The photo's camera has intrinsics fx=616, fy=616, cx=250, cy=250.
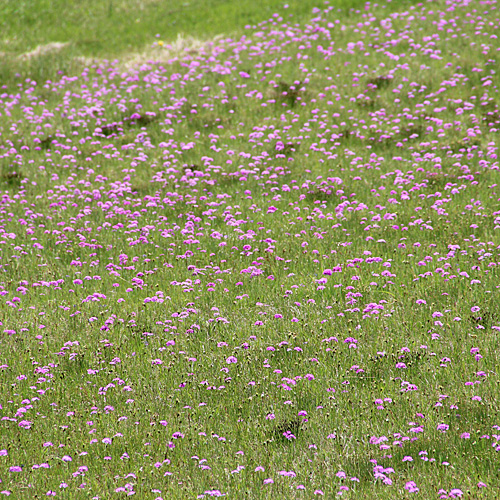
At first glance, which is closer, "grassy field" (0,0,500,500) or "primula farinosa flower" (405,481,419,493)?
"primula farinosa flower" (405,481,419,493)

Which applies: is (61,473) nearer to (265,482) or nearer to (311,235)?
(265,482)

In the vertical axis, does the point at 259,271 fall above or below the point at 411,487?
below

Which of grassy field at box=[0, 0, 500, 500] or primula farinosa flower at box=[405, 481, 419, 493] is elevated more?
primula farinosa flower at box=[405, 481, 419, 493]

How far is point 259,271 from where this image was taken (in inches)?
322

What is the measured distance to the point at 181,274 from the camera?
852 centimetres

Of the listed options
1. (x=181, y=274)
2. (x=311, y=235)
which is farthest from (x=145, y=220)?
(x=311, y=235)

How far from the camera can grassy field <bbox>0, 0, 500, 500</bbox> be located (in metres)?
5.20

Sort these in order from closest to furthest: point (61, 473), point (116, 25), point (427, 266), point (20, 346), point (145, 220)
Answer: point (61, 473)
point (20, 346)
point (427, 266)
point (145, 220)
point (116, 25)

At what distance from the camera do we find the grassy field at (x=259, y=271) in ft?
17.1

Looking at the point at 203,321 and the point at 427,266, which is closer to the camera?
the point at 203,321

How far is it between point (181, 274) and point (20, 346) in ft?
7.85

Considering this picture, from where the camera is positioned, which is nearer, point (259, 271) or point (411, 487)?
point (411, 487)

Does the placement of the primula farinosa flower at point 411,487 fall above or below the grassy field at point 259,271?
above

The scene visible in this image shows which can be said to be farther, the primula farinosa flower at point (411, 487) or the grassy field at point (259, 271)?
the grassy field at point (259, 271)
